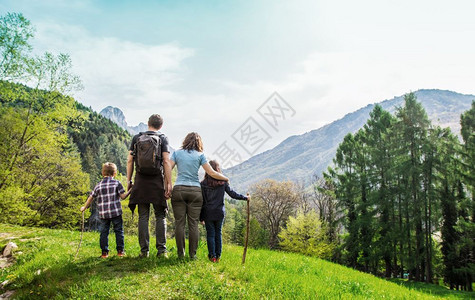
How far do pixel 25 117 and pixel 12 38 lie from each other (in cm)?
543

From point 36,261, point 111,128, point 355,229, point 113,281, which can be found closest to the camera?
point 113,281

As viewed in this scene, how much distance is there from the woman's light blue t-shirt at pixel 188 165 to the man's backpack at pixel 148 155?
16.4 inches

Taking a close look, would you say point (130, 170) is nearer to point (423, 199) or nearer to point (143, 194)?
point (143, 194)

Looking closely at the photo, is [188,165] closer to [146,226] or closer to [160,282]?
[146,226]

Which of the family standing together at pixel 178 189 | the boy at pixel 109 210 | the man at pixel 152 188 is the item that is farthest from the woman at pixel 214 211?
the boy at pixel 109 210

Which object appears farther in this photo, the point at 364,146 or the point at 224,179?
the point at 364,146

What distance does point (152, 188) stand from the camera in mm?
6723

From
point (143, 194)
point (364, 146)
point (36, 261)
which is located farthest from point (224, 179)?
point (364, 146)

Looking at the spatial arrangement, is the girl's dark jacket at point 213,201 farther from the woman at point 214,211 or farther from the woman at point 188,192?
the woman at point 188,192

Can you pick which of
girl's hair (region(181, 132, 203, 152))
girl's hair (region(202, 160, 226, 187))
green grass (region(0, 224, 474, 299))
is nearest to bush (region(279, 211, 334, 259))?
green grass (region(0, 224, 474, 299))

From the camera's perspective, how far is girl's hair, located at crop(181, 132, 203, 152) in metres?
6.86

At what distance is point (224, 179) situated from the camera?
22.7 ft

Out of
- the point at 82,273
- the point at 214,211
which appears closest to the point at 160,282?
the point at 82,273

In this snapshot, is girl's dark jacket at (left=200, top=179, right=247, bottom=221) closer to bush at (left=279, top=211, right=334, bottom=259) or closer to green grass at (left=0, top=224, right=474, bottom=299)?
green grass at (left=0, top=224, right=474, bottom=299)
